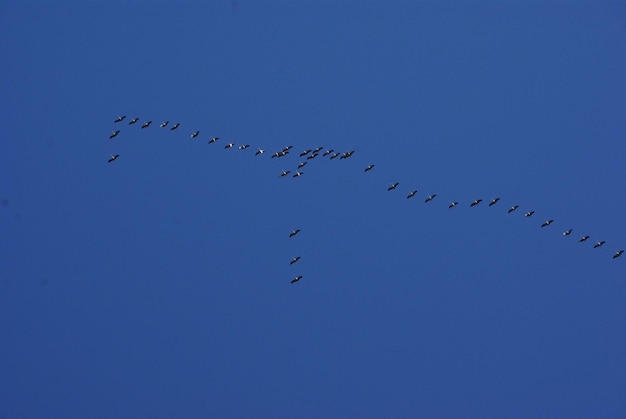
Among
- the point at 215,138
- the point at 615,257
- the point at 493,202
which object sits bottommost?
the point at 615,257

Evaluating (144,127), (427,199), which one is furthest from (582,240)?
(144,127)

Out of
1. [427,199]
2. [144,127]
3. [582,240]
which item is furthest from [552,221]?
[144,127]

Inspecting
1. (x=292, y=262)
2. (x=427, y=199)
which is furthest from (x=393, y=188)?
(x=292, y=262)

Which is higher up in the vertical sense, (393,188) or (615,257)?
(393,188)

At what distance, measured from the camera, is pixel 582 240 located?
145 metres

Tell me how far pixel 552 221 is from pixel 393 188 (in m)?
19.7

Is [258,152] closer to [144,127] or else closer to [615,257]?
[144,127]

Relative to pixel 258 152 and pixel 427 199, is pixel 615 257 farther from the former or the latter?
pixel 258 152

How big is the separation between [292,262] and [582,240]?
34682 mm

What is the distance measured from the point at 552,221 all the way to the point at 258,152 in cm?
3677

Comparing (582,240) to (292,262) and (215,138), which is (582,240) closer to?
(292,262)

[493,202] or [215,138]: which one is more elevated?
[215,138]

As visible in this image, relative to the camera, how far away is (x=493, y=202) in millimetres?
149000

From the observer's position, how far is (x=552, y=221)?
14750 centimetres
